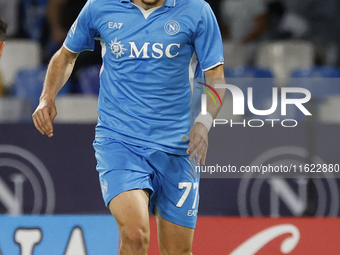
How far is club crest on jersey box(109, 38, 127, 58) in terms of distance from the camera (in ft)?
11.3

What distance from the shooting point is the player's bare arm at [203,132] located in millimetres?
3221

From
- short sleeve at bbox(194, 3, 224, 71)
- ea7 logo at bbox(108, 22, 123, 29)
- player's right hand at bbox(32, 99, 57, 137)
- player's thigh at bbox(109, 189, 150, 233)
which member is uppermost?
ea7 logo at bbox(108, 22, 123, 29)

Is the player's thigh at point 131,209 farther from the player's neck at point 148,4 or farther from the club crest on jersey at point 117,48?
the player's neck at point 148,4

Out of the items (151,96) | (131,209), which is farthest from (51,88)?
(131,209)

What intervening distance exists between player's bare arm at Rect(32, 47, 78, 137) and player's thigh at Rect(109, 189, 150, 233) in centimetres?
50

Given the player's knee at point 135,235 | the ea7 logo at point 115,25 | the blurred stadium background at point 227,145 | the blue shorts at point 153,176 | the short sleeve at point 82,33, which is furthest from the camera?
the blurred stadium background at point 227,145

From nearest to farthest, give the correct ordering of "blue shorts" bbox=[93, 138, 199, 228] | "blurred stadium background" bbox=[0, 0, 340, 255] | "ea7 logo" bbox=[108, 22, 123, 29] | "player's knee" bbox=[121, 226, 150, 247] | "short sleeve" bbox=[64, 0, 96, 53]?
"player's knee" bbox=[121, 226, 150, 247] < "blue shorts" bbox=[93, 138, 199, 228] < "ea7 logo" bbox=[108, 22, 123, 29] < "short sleeve" bbox=[64, 0, 96, 53] < "blurred stadium background" bbox=[0, 0, 340, 255]

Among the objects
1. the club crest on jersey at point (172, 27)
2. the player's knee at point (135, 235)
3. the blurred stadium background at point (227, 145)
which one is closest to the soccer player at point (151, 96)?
the club crest on jersey at point (172, 27)

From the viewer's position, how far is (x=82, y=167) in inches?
224

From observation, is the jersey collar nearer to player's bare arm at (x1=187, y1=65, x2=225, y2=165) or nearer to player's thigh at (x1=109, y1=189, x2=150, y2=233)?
A: player's bare arm at (x1=187, y1=65, x2=225, y2=165)

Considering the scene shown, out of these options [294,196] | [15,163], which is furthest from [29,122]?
[294,196]

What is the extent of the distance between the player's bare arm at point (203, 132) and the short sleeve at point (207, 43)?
0.05m

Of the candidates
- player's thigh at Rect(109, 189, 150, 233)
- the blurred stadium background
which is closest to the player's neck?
player's thigh at Rect(109, 189, 150, 233)

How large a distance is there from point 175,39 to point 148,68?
0.66ft
